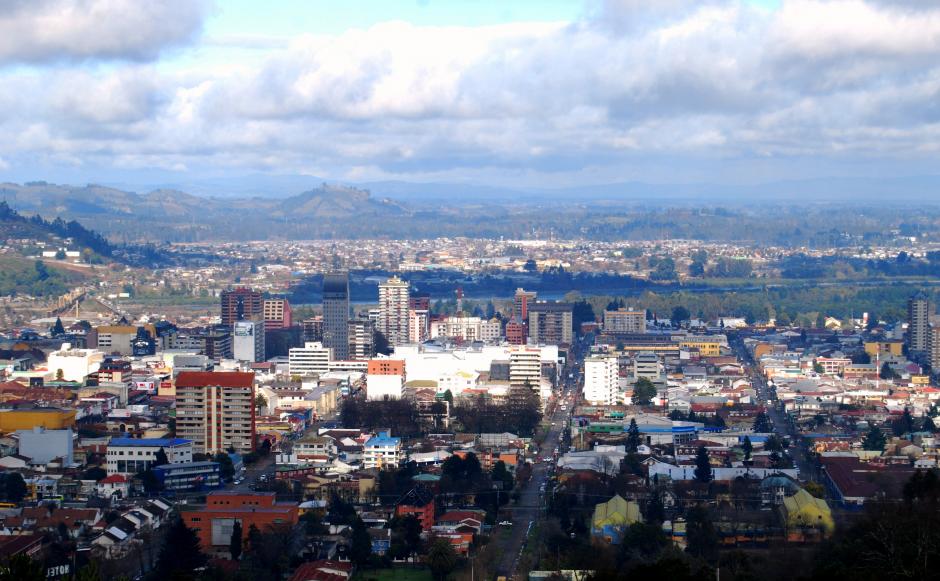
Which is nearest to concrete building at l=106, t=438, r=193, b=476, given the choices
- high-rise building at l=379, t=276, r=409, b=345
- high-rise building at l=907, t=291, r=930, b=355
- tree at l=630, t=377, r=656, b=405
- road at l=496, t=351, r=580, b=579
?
road at l=496, t=351, r=580, b=579

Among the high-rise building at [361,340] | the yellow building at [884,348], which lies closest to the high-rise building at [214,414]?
the high-rise building at [361,340]

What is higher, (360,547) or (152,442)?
(152,442)

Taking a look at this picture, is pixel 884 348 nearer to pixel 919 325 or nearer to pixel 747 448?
pixel 919 325

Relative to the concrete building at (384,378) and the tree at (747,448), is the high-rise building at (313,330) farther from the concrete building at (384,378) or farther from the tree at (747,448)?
the tree at (747,448)

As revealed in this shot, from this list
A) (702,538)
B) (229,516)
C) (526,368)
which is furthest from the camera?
(526,368)

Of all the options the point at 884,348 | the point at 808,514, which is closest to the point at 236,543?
the point at 808,514

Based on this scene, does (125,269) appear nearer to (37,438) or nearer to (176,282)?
(176,282)

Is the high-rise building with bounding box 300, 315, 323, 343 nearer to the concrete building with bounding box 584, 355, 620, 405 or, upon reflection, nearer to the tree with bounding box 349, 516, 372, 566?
the concrete building with bounding box 584, 355, 620, 405
